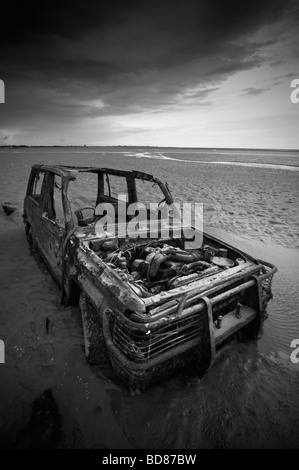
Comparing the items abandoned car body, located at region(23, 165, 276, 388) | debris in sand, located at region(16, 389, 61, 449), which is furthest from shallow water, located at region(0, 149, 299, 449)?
abandoned car body, located at region(23, 165, 276, 388)

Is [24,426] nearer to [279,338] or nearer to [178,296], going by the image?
[178,296]

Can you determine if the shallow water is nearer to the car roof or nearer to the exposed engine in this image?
the exposed engine

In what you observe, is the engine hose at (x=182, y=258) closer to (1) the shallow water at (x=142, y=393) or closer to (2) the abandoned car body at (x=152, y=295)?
(2) the abandoned car body at (x=152, y=295)

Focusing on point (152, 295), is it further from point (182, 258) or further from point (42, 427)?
point (42, 427)

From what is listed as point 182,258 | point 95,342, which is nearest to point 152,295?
point 95,342

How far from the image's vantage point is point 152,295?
2188 mm

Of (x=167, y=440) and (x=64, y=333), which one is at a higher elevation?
(x=64, y=333)

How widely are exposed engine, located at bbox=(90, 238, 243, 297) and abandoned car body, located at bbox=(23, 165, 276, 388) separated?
0.5 inches

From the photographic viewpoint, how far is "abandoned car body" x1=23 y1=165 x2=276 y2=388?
1930 millimetres

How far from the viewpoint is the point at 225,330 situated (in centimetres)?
229

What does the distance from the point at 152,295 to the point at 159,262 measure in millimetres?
645
